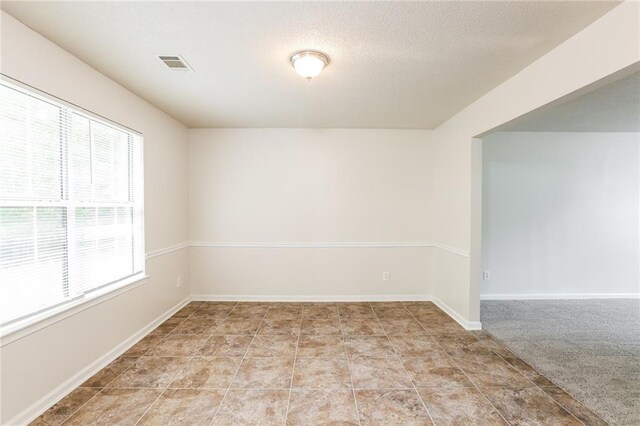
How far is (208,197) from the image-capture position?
13.4 feet

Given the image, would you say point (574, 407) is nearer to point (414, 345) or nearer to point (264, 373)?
point (414, 345)

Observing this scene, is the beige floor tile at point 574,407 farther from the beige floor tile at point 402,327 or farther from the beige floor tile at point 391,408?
the beige floor tile at point 402,327

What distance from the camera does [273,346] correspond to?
2775 millimetres

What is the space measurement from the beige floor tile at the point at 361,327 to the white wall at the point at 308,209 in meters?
0.75

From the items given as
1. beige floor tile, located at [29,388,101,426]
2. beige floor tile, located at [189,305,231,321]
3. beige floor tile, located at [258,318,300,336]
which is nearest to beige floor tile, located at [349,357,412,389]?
beige floor tile, located at [258,318,300,336]

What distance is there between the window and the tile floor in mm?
814

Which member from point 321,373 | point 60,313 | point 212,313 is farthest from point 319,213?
point 60,313

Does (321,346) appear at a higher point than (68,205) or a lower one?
lower

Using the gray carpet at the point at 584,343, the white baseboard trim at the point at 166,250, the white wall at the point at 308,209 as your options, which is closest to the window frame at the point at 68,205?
the white baseboard trim at the point at 166,250

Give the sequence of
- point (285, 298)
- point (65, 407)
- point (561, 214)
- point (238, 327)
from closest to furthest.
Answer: point (65, 407)
point (238, 327)
point (285, 298)
point (561, 214)

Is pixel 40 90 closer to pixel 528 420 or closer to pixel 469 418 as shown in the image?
pixel 469 418

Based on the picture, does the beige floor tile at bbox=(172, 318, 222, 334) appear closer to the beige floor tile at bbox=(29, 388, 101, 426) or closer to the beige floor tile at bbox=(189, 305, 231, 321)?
the beige floor tile at bbox=(189, 305, 231, 321)

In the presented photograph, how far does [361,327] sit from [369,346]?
0.45m

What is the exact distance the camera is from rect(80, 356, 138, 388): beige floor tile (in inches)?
85.0
